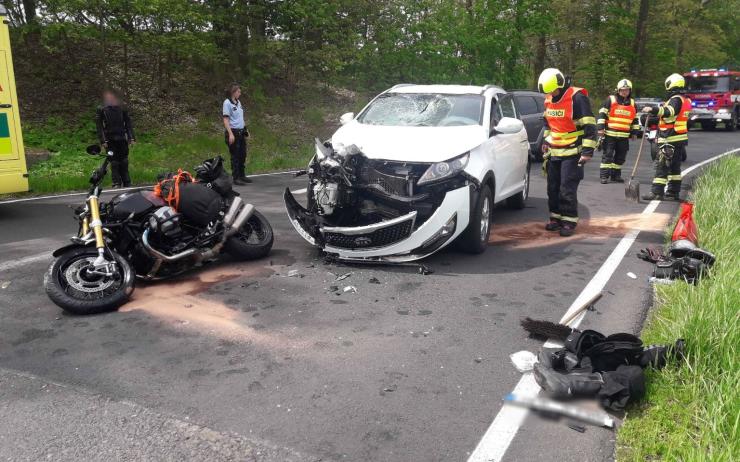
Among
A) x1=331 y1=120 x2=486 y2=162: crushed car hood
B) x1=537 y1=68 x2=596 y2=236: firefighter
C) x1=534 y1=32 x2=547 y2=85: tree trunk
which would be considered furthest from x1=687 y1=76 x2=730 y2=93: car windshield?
x1=331 y1=120 x2=486 y2=162: crushed car hood

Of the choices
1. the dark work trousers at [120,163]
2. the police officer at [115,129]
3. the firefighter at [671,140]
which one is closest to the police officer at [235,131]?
the police officer at [115,129]

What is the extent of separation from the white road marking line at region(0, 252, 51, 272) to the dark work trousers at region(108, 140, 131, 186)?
4601mm

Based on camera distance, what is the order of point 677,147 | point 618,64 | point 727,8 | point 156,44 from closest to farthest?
point 677,147 → point 156,44 → point 618,64 → point 727,8

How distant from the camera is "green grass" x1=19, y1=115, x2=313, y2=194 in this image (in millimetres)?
12172

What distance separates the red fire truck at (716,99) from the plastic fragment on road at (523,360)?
27951 mm

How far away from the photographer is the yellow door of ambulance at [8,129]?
8242 millimetres

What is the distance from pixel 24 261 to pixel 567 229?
6.26m

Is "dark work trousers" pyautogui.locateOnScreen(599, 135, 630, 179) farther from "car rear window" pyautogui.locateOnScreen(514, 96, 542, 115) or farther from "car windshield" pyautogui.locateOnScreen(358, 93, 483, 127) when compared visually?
"car windshield" pyautogui.locateOnScreen(358, 93, 483, 127)

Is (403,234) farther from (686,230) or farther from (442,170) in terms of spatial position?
(686,230)

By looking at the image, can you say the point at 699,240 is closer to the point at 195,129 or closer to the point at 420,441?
the point at 420,441

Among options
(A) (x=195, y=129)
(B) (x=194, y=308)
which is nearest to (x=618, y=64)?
(A) (x=195, y=129)

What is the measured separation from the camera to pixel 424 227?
5.82 m

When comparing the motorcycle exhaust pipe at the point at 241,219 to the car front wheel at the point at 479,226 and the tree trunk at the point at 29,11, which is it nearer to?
the car front wheel at the point at 479,226

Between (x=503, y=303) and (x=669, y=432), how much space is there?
214cm
